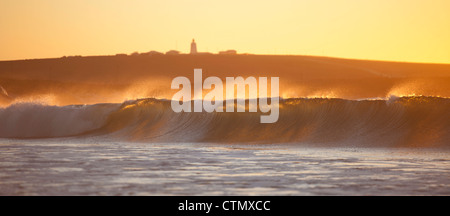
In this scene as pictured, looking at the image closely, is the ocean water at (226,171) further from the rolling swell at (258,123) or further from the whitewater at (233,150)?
the rolling swell at (258,123)

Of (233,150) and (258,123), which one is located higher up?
(258,123)

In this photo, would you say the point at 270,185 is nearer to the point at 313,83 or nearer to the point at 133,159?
the point at 133,159

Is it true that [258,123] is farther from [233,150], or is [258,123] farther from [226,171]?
[226,171]

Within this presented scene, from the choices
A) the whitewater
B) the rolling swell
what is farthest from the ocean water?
the rolling swell

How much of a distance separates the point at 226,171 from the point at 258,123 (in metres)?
11.1

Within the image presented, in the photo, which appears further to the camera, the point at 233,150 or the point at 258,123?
the point at 258,123

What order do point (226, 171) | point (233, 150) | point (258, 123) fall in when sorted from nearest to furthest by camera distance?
point (226, 171)
point (233, 150)
point (258, 123)

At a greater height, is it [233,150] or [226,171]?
[233,150]

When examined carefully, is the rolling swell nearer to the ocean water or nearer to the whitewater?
the whitewater

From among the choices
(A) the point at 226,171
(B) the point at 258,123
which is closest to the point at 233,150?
(A) the point at 226,171

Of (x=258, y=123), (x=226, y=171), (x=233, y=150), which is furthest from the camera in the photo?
(x=258, y=123)

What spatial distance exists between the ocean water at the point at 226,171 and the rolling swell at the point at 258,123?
2190mm

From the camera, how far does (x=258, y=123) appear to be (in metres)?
24.0

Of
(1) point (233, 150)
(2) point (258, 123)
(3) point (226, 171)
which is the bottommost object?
(3) point (226, 171)
